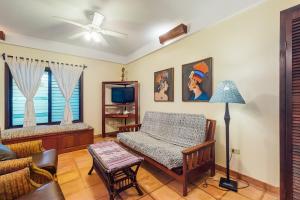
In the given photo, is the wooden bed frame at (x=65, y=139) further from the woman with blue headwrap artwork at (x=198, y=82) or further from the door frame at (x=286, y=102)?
the door frame at (x=286, y=102)

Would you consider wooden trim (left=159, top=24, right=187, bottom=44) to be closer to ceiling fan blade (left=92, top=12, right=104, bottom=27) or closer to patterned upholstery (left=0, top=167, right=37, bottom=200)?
ceiling fan blade (left=92, top=12, right=104, bottom=27)

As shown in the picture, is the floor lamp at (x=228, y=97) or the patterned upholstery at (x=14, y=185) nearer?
the patterned upholstery at (x=14, y=185)

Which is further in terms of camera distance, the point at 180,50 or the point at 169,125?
the point at 180,50

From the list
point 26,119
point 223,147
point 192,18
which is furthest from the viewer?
point 26,119

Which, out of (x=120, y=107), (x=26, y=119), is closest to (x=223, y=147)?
(x=120, y=107)

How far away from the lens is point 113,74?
4652mm

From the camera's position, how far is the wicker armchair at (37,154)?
1689mm

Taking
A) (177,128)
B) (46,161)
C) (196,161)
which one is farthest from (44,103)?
(196,161)

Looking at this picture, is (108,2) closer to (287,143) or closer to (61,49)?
(61,49)

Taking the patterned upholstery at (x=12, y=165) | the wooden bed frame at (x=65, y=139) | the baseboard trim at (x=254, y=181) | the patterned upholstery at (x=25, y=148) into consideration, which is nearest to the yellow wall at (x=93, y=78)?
the wooden bed frame at (x=65, y=139)

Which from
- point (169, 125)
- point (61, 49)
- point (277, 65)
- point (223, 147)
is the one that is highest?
point (61, 49)

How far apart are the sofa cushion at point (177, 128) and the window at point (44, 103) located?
85.2 inches

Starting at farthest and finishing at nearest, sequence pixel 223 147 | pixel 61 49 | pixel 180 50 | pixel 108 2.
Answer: pixel 61 49, pixel 180 50, pixel 223 147, pixel 108 2

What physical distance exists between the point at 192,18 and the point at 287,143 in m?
2.20
